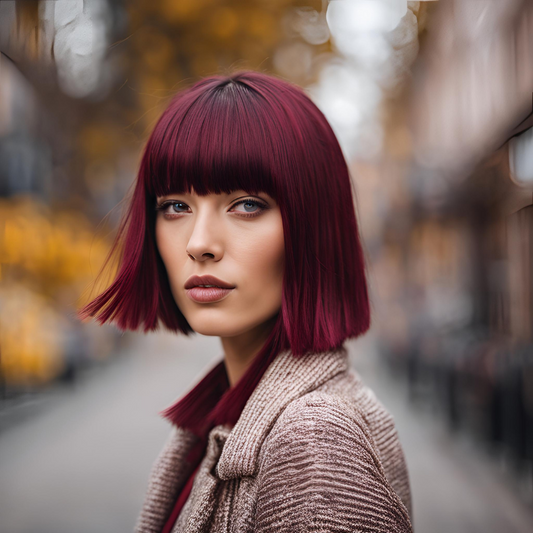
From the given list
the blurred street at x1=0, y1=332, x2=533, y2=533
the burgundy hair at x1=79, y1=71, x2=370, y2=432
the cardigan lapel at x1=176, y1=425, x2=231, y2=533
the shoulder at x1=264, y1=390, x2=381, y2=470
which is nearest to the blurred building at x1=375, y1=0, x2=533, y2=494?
the blurred street at x1=0, y1=332, x2=533, y2=533

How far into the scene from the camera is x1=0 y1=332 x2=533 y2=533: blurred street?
4082mm

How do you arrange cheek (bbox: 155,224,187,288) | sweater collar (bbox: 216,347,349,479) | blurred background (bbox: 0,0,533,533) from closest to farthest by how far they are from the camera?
sweater collar (bbox: 216,347,349,479) < cheek (bbox: 155,224,187,288) < blurred background (bbox: 0,0,533,533)

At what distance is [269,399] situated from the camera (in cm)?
117

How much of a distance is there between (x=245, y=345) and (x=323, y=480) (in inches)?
21.6

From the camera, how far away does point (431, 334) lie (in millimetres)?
7891

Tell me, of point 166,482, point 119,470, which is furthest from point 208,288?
point 119,470

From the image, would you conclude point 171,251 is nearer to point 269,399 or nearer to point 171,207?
point 171,207

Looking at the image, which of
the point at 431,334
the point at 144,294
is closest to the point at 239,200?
the point at 144,294

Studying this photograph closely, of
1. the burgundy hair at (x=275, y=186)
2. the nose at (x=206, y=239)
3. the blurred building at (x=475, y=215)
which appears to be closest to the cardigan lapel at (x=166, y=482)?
the burgundy hair at (x=275, y=186)

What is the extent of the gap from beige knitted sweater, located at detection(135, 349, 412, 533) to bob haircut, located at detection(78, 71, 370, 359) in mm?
112

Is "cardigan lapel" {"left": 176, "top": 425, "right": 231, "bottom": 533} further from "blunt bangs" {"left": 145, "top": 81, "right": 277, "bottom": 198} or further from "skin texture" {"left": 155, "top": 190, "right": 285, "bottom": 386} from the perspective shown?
"blunt bangs" {"left": 145, "top": 81, "right": 277, "bottom": 198}

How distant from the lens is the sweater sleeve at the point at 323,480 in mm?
974

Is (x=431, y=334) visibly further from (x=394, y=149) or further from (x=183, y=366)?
(x=183, y=366)

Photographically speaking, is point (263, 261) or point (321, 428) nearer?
point (321, 428)
